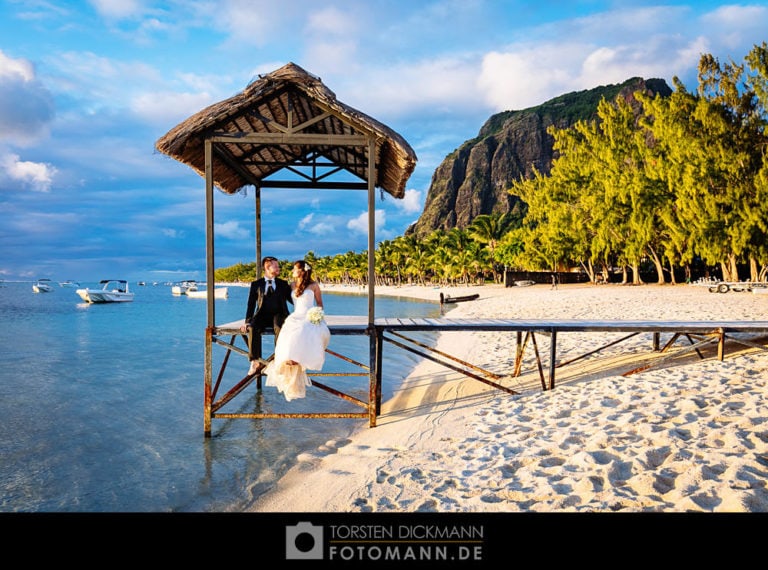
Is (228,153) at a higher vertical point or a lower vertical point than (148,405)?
higher

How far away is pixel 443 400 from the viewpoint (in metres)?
9.25

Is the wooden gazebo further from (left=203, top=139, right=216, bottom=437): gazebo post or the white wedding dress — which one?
the white wedding dress

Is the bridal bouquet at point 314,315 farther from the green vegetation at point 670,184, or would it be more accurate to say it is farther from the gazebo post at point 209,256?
the green vegetation at point 670,184

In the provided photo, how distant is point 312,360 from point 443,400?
379 cm

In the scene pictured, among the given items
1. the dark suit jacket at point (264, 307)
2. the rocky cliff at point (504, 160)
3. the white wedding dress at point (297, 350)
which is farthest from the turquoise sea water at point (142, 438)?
the rocky cliff at point (504, 160)

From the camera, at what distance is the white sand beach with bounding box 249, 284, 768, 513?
4.39m

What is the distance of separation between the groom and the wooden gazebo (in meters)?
0.77

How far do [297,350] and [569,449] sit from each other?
11.3 feet

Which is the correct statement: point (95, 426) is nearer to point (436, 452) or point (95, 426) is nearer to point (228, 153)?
point (228, 153)

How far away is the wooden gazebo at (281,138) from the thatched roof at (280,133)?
1cm
